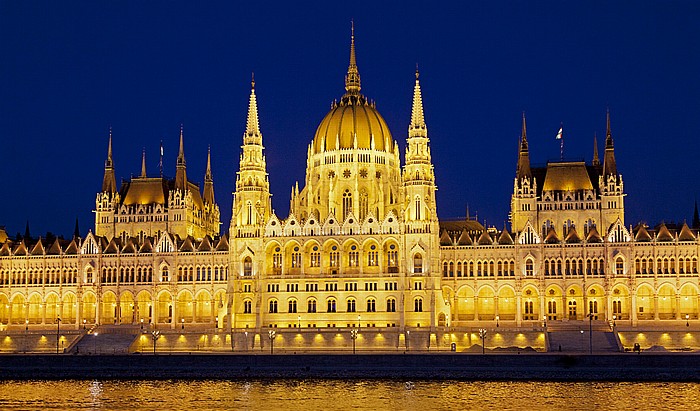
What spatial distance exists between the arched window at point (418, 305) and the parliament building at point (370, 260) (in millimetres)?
158

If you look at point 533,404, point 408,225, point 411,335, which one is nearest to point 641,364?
point 533,404

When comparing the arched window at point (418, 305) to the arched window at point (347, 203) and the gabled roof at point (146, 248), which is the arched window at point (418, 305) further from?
the gabled roof at point (146, 248)

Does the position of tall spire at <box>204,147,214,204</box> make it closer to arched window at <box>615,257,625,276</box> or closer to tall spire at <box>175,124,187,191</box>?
tall spire at <box>175,124,187,191</box>

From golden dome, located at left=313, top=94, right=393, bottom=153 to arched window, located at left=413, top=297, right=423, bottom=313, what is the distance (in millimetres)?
25778

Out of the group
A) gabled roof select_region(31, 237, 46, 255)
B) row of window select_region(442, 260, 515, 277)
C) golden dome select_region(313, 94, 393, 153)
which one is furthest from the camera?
golden dome select_region(313, 94, 393, 153)

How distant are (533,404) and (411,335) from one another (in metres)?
38.8

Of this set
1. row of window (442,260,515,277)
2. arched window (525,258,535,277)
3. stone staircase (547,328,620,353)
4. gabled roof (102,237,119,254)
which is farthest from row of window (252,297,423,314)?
gabled roof (102,237,119,254)

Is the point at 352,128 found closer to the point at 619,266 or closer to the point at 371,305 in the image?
the point at 371,305

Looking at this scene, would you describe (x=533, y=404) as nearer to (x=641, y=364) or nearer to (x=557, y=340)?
(x=641, y=364)

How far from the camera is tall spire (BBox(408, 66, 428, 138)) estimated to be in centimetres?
13375

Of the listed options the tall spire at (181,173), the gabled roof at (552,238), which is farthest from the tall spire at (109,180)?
the gabled roof at (552,238)

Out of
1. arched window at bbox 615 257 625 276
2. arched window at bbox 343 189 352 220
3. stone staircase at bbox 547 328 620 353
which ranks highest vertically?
arched window at bbox 343 189 352 220

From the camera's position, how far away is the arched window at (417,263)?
5064 inches

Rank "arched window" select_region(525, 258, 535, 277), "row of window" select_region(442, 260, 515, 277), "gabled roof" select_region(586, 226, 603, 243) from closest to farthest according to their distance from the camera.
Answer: "gabled roof" select_region(586, 226, 603, 243), "arched window" select_region(525, 258, 535, 277), "row of window" select_region(442, 260, 515, 277)
